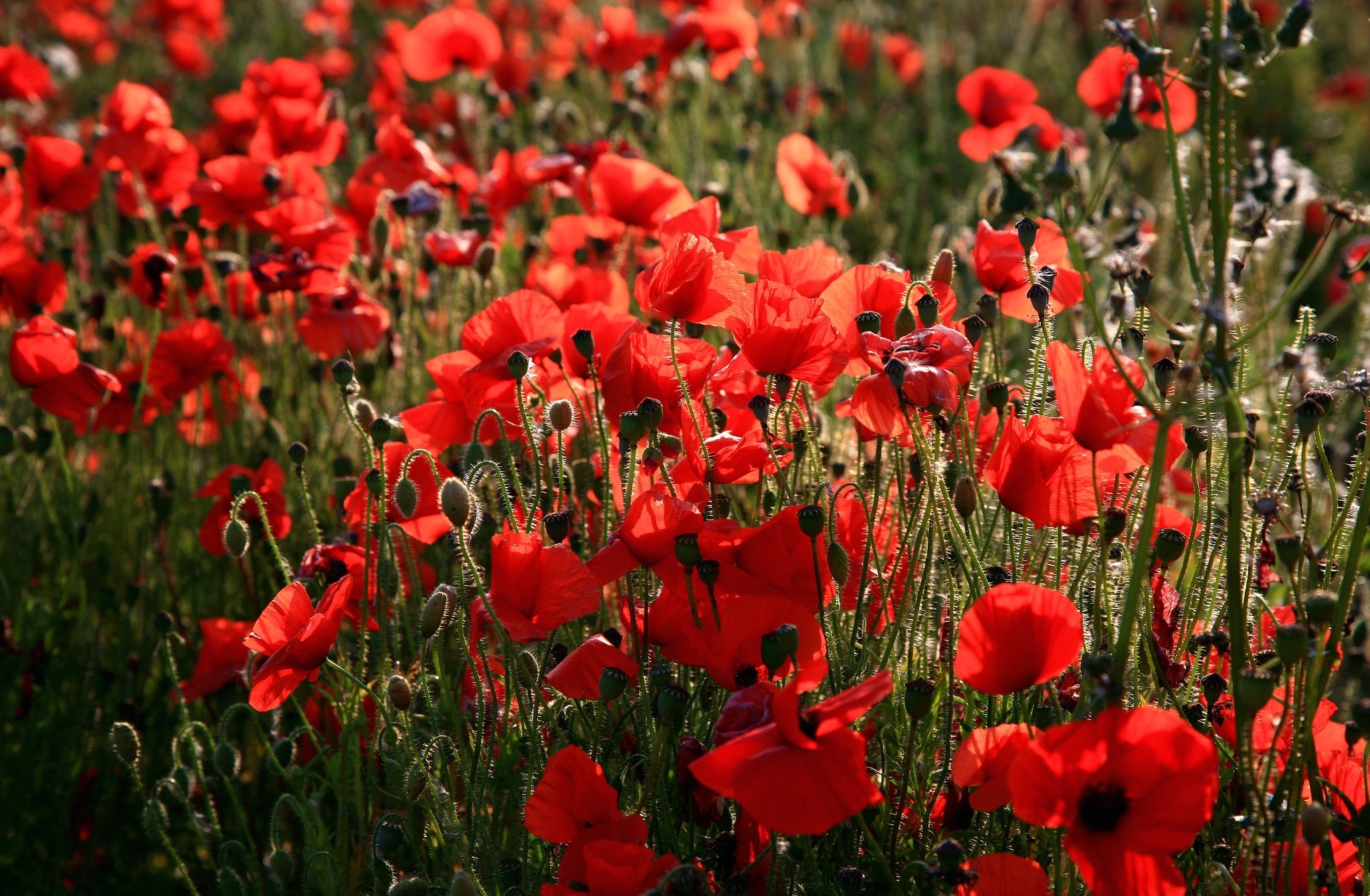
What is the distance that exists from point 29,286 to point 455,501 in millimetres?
1725

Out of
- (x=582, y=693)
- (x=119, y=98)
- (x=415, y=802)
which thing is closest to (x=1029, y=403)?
(x=582, y=693)

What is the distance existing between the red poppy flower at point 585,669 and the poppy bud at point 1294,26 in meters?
0.99

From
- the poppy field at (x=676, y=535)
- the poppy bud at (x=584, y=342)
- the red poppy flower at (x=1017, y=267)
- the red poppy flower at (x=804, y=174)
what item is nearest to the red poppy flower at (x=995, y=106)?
the poppy field at (x=676, y=535)

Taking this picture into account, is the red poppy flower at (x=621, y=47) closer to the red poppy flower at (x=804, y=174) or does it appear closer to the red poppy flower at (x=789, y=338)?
the red poppy flower at (x=804, y=174)

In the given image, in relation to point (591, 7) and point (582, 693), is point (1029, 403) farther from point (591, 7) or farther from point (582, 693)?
point (591, 7)

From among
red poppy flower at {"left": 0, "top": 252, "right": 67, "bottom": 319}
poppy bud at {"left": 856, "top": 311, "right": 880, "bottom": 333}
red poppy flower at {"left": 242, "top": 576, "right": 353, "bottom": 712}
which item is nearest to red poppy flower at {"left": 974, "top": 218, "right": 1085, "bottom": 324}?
poppy bud at {"left": 856, "top": 311, "right": 880, "bottom": 333}

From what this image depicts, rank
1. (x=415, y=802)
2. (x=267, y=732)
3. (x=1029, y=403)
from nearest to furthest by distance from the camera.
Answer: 1. (x=415, y=802)
2. (x=1029, y=403)
3. (x=267, y=732)

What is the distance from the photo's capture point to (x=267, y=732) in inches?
78.3

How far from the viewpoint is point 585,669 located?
4.82 feet

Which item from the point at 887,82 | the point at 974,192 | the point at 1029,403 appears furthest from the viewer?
the point at 887,82

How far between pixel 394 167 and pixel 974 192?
1.98 m

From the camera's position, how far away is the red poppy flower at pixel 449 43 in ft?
13.0

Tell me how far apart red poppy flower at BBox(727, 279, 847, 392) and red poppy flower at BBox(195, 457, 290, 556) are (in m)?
1.06

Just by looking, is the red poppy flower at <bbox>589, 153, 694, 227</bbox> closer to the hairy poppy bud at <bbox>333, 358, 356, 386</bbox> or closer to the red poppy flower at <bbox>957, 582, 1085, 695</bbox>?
the hairy poppy bud at <bbox>333, 358, 356, 386</bbox>
